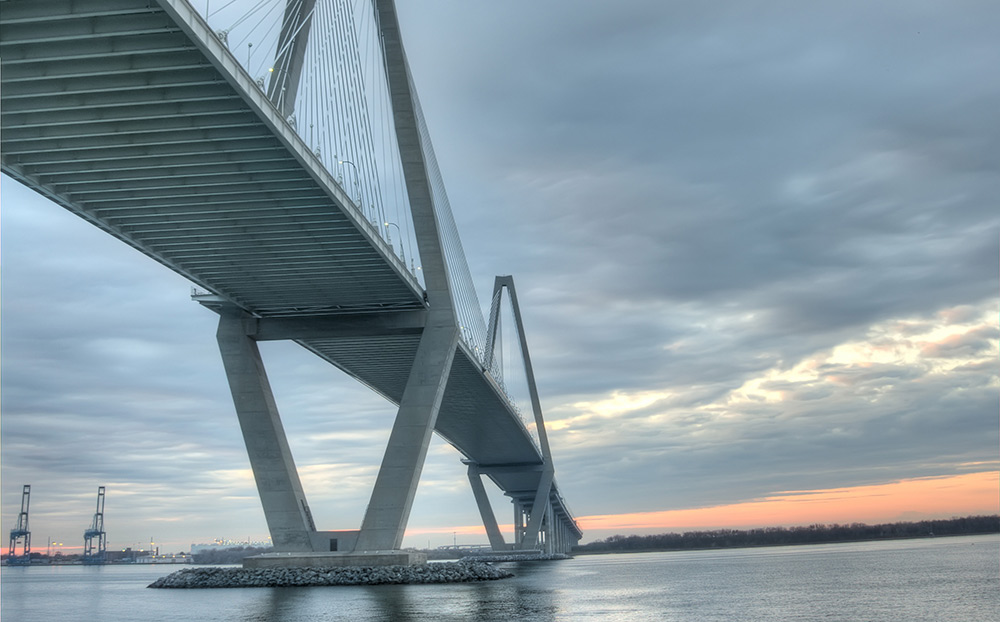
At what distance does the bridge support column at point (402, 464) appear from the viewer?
116 ft

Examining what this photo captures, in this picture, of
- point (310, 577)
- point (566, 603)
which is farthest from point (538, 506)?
point (566, 603)

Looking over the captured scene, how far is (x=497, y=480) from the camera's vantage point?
9712 cm

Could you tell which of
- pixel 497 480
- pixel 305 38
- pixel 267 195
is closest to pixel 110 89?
pixel 267 195

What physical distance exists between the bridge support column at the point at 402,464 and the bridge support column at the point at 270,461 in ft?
9.46

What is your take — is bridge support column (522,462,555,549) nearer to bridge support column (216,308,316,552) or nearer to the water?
the water

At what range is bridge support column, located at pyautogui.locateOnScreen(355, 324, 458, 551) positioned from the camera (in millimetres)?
35469

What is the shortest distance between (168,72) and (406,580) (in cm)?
2099

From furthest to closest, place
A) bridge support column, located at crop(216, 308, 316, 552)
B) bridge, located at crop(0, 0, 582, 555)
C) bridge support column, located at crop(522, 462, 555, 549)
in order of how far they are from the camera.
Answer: bridge support column, located at crop(522, 462, 555, 549)
bridge support column, located at crop(216, 308, 316, 552)
bridge, located at crop(0, 0, 582, 555)

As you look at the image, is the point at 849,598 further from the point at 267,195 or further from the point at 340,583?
Result: the point at 267,195

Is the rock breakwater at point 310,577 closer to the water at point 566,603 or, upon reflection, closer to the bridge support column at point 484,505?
the water at point 566,603

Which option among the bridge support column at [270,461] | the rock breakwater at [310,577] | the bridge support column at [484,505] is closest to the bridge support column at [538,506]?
the bridge support column at [484,505]

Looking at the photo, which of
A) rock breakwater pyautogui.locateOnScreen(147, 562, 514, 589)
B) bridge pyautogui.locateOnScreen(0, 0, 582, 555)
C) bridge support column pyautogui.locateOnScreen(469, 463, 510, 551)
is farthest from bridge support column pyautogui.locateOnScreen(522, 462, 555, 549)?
rock breakwater pyautogui.locateOnScreen(147, 562, 514, 589)

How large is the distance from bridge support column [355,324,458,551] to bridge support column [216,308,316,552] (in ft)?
9.46

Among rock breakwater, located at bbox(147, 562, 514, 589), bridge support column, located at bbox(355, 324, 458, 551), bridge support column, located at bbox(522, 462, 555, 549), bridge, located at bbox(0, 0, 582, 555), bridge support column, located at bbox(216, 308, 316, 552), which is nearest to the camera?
bridge, located at bbox(0, 0, 582, 555)
